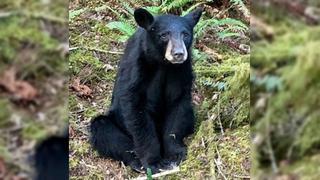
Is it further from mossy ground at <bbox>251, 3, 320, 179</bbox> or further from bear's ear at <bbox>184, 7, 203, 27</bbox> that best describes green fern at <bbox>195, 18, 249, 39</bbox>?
mossy ground at <bbox>251, 3, 320, 179</bbox>

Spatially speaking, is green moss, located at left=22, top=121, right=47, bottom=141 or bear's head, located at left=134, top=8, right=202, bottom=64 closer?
green moss, located at left=22, top=121, right=47, bottom=141

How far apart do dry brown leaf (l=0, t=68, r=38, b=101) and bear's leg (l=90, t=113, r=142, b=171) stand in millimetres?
284

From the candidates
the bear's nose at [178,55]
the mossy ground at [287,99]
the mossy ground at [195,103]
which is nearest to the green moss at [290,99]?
the mossy ground at [287,99]

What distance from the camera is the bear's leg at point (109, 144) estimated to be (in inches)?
50.7

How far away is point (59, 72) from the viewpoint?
3.46ft

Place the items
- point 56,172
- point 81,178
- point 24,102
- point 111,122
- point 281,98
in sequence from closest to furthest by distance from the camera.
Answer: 1. point 281,98
2. point 24,102
3. point 56,172
4. point 81,178
5. point 111,122

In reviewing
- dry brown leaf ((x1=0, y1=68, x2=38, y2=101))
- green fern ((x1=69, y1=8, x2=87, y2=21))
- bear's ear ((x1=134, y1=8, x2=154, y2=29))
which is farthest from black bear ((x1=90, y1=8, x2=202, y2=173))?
dry brown leaf ((x1=0, y1=68, x2=38, y2=101))

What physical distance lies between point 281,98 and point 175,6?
0.48m

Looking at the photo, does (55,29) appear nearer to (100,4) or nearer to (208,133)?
(100,4)

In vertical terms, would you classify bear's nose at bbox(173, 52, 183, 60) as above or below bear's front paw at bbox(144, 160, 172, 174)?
above

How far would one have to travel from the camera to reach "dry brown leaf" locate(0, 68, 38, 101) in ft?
3.28

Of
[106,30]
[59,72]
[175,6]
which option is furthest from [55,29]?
[175,6]

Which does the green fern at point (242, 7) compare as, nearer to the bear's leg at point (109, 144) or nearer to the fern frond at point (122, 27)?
the fern frond at point (122, 27)

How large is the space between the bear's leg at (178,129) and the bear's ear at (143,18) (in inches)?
8.3
